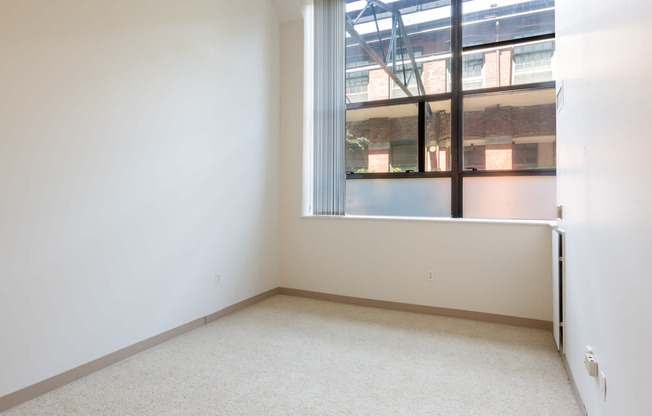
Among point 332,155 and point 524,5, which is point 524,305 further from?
point 524,5

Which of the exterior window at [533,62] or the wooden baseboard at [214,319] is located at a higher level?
the exterior window at [533,62]

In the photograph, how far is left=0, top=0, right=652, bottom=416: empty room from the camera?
74.6 inches

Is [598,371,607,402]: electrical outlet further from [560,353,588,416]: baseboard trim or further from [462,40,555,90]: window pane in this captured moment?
[462,40,555,90]: window pane

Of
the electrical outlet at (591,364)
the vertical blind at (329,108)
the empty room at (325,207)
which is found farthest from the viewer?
the vertical blind at (329,108)

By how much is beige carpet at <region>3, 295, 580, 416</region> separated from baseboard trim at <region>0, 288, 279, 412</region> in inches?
2.3

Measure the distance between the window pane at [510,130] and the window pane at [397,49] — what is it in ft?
1.66

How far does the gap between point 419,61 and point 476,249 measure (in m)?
2.26

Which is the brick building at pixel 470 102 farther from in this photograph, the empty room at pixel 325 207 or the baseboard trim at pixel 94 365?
the baseboard trim at pixel 94 365

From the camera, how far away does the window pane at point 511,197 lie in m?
3.61

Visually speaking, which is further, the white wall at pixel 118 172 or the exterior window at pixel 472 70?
the exterior window at pixel 472 70

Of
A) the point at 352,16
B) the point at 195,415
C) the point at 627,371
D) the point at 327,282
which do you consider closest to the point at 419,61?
the point at 352,16

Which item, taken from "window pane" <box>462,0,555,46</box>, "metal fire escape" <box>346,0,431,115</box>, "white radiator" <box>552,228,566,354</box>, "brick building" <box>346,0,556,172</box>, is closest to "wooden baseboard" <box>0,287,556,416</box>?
"white radiator" <box>552,228,566,354</box>

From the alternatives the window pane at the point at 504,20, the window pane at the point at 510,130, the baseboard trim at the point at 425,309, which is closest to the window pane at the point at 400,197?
the window pane at the point at 510,130

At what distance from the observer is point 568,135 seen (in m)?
2.30
